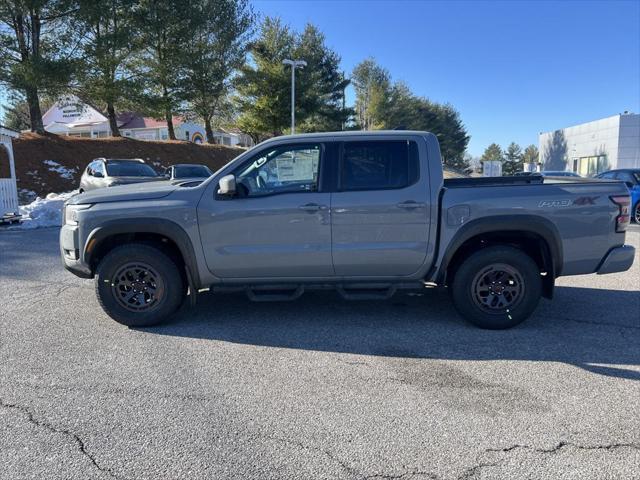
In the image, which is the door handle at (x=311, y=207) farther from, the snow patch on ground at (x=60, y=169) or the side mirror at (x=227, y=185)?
the snow patch on ground at (x=60, y=169)

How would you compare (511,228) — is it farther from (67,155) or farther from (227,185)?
(67,155)

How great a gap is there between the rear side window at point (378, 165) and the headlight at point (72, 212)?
2587 mm

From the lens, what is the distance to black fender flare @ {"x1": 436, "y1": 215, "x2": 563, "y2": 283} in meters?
4.43

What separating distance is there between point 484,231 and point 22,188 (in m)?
Answer: 20.1

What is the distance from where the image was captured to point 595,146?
115ft

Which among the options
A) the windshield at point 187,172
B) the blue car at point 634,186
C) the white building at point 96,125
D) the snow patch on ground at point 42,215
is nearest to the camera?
the snow patch on ground at point 42,215

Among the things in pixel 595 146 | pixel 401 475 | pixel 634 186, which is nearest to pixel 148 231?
pixel 401 475

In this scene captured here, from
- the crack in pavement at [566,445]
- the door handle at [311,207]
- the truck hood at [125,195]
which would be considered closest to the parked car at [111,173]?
the truck hood at [125,195]

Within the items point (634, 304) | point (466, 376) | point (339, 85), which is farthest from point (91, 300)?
point (339, 85)

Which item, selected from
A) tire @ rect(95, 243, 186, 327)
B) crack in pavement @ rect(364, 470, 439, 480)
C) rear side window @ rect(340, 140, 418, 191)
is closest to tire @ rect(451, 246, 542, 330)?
rear side window @ rect(340, 140, 418, 191)

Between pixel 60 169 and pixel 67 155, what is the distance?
1614 mm

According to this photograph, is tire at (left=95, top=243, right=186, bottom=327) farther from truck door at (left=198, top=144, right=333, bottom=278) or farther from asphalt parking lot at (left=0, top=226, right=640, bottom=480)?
truck door at (left=198, top=144, right=333, bottom=278)

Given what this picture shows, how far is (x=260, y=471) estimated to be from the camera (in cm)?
255

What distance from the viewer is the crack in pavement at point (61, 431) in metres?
2.57
